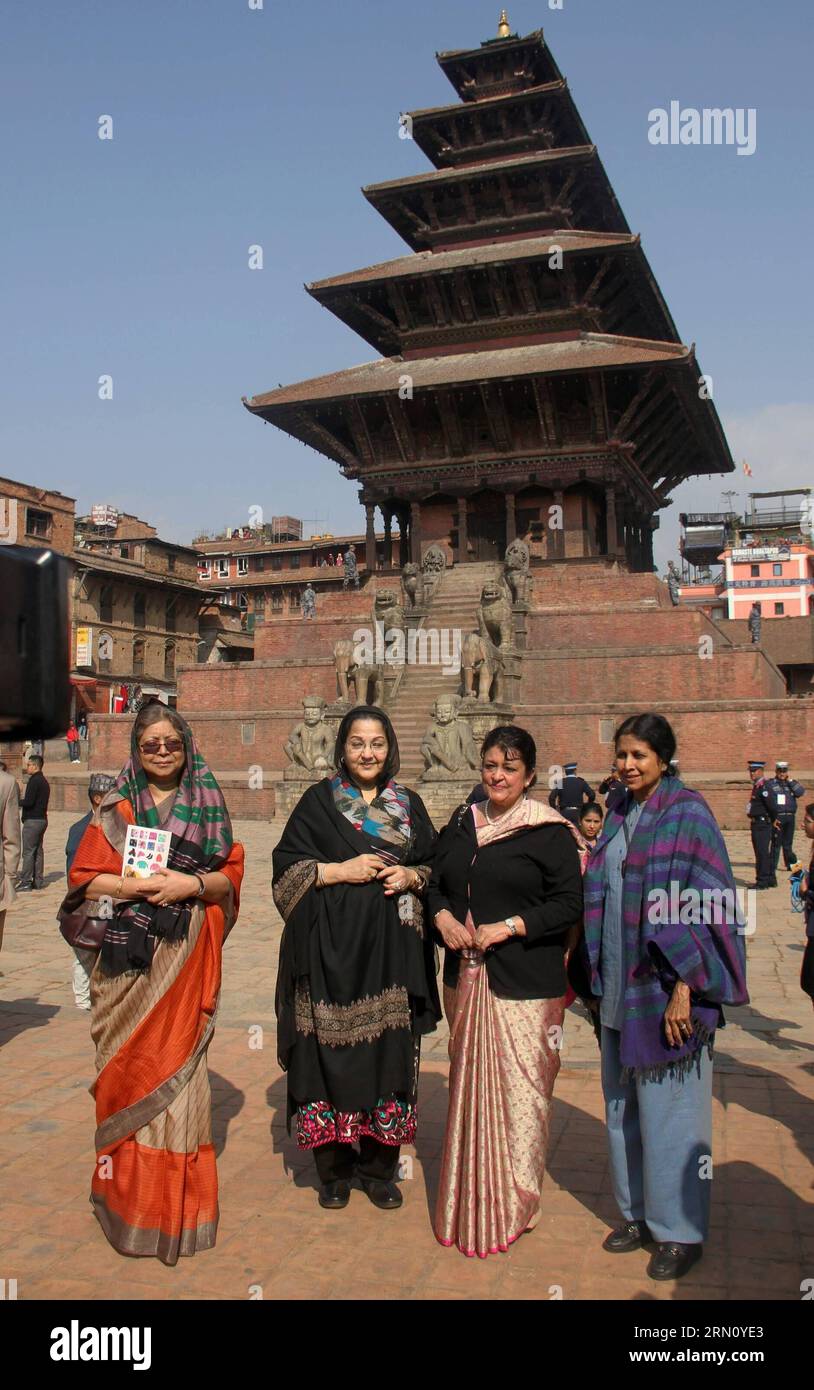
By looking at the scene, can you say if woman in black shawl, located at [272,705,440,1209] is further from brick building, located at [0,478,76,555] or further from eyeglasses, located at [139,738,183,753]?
brick building, located at [0,478,76,555]

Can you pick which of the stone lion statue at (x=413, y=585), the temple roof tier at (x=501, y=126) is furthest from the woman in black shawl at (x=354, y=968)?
the temple roof tier at (x=501, y=126)

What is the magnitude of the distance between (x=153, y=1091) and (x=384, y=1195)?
3.57 ft

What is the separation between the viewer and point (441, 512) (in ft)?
96.2

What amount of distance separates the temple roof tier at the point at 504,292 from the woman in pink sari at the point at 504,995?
2440cm

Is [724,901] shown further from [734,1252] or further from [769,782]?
[769,782]

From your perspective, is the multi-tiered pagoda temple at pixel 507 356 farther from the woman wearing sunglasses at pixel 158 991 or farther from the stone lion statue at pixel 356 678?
the woman wearing sunglasses at pixel 158 991

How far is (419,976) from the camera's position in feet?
14.3

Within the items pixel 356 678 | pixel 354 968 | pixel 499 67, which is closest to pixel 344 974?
pixel 354 968

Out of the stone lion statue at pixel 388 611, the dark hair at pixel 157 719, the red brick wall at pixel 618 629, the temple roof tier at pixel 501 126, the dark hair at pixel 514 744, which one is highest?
the temple roof tier at pixel 501 126

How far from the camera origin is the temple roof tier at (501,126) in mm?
29984

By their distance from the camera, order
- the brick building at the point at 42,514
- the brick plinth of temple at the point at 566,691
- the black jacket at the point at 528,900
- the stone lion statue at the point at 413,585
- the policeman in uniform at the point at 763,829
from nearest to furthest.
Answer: the black jacket at the point at 528,900 < the policeman in uniform at the point at 763,829 < the brick plinth of temple at the point at 566,691 < the stone lion statue at the point at 413,585 < the brick building at the point at 42,514

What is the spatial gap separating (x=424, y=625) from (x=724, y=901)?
2066 centimetres

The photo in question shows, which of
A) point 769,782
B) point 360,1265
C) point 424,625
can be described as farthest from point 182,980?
point 424,625

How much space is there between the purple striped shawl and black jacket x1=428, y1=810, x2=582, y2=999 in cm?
24
